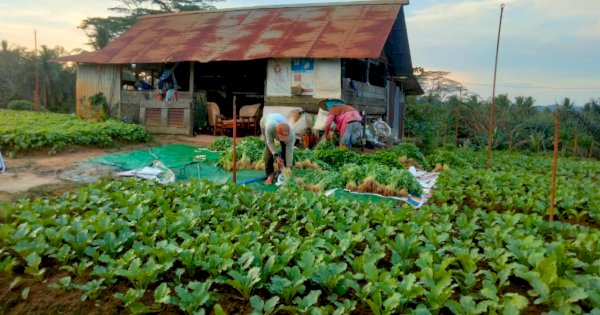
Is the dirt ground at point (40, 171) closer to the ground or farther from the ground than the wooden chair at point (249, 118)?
closer to the ground

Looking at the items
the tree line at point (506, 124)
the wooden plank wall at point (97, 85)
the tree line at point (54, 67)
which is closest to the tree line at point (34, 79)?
the tree line at point (54, 67)

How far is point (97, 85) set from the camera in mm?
14953

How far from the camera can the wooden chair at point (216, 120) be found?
534 inches

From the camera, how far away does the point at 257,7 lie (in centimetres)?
1524

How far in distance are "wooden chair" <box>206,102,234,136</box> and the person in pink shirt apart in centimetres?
449

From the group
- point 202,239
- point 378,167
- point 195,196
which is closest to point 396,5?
point 378,167

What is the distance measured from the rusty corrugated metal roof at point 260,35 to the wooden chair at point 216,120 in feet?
6.37

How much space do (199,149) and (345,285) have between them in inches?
338

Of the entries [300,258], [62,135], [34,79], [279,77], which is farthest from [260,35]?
[34,79]

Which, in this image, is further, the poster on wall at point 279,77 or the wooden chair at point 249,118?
the wooden chair at point 249,118

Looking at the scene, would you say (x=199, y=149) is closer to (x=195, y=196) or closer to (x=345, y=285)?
(x=195, y=196)

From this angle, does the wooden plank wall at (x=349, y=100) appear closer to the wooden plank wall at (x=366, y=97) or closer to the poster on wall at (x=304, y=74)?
the wooden plank wall at (x=366, y=97)

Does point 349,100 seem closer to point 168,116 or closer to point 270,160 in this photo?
point 270,160

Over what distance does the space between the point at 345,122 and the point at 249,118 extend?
494cm
